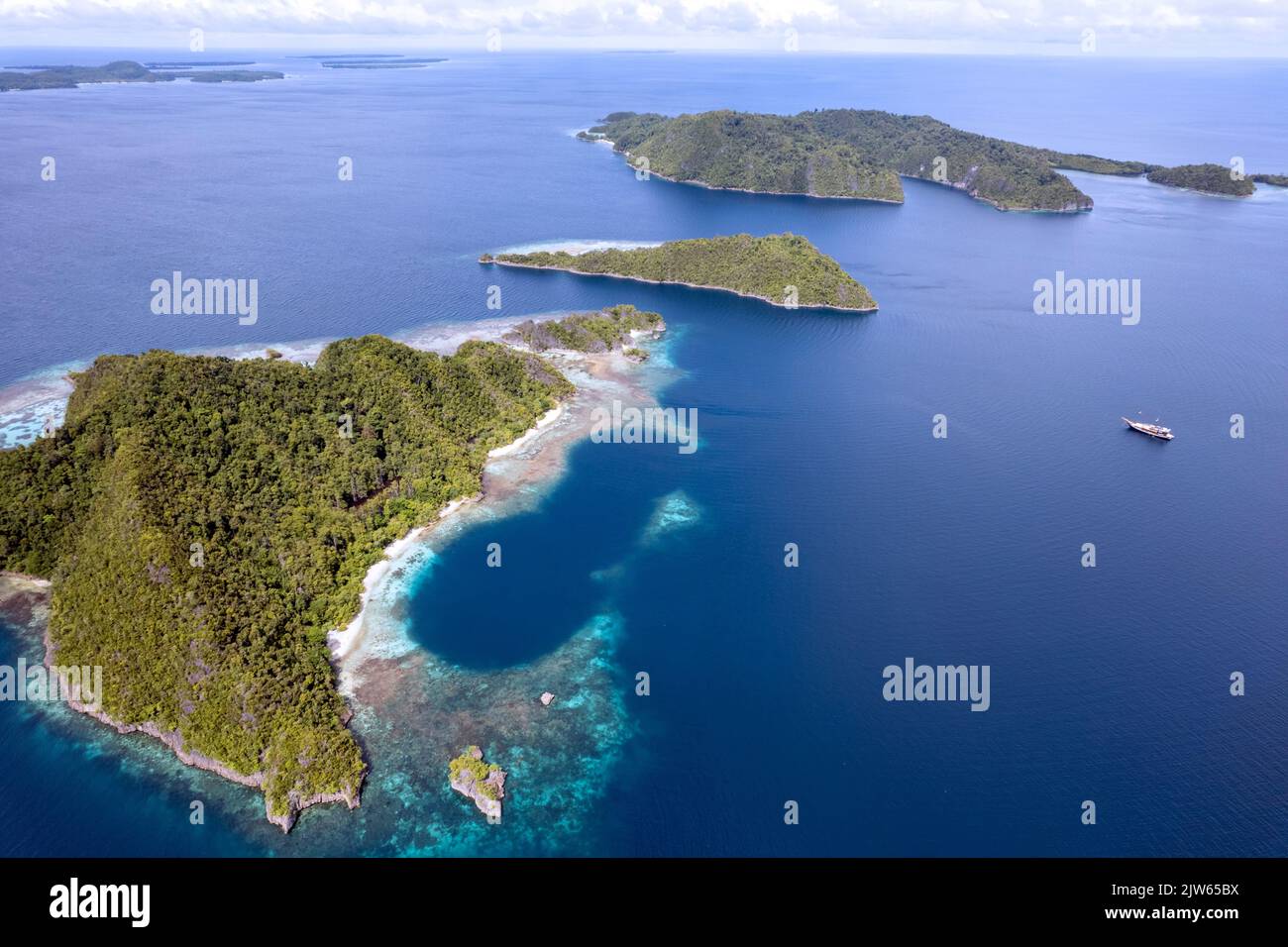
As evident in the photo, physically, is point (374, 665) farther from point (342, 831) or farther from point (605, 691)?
point (605, 691)

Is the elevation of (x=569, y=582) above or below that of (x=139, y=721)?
above

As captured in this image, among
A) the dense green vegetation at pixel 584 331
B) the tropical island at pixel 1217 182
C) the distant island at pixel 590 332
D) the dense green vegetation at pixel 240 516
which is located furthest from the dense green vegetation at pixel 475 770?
the tropical island at pixel 1217 182

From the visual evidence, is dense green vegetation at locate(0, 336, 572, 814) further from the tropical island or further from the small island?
the tropical island

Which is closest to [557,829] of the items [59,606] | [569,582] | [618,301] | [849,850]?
[849,850]

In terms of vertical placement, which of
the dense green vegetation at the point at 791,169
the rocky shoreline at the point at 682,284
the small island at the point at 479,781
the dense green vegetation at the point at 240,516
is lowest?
the small island at the point at 479,781

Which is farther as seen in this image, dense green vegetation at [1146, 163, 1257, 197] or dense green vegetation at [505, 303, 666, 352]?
dense green vegetation at [1146, 163, 1257, 197]

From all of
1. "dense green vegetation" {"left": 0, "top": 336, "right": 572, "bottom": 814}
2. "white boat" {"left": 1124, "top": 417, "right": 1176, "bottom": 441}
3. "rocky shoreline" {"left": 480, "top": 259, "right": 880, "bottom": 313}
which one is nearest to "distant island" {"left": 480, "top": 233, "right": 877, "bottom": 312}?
"rocky shoreline" {"left": 480, "top": 259, "right": 880, "bottom": 313}

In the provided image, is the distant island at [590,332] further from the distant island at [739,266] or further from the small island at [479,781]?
the small island at [479,781]
